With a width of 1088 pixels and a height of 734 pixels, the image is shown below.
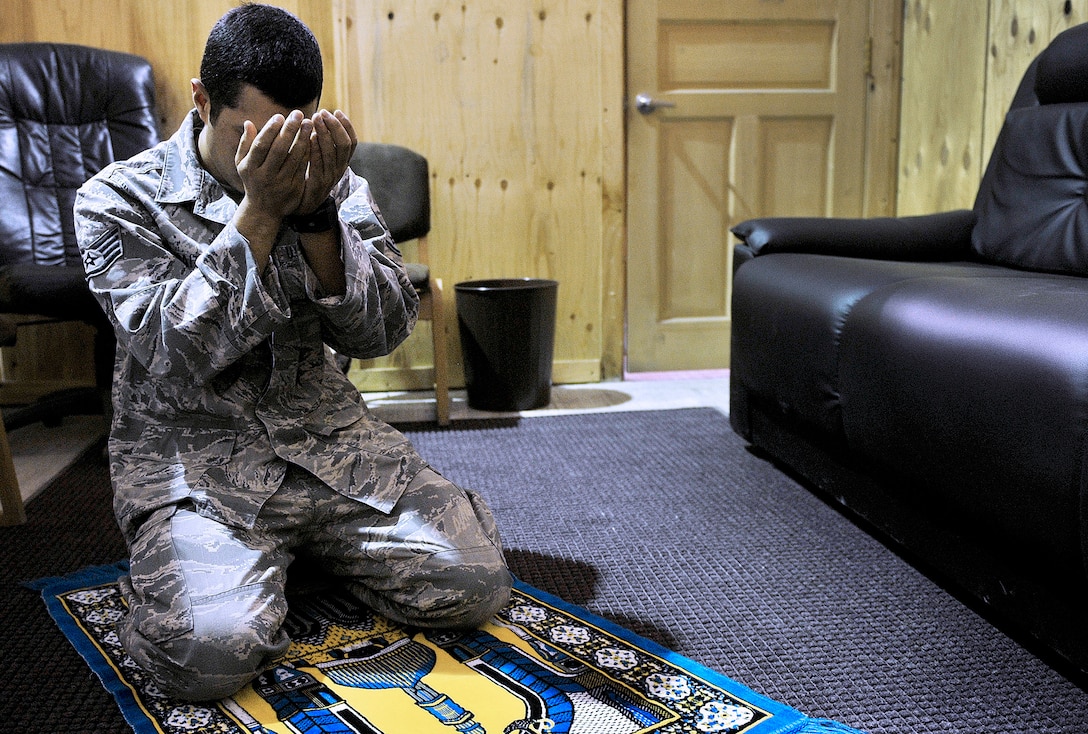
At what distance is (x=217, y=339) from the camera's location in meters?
1.10

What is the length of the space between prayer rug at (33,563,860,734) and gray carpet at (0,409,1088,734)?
44 millimetres

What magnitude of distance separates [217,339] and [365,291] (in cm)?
19

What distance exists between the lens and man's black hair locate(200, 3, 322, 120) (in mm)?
1078

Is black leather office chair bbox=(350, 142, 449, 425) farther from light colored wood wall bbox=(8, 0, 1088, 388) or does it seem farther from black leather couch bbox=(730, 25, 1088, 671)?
black leather couch bbox=(730, 25, 1088, 671)

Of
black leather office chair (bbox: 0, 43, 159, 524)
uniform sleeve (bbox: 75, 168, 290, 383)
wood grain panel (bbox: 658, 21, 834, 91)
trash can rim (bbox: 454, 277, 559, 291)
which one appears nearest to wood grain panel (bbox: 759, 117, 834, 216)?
wood grain panel (bbox: 658, 21, 834, 91)

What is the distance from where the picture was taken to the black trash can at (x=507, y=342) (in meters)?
2.59

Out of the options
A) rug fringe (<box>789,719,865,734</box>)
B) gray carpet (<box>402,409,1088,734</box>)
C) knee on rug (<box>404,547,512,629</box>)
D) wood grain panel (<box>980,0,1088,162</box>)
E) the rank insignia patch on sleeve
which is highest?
wood grain panel (<box>980,0,1088,162</box>)

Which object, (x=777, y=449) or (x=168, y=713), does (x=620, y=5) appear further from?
(x=168, y=713)

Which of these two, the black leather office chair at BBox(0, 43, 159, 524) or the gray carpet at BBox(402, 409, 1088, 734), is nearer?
the gray carpet at BBox(402, 409, 1088, 734)

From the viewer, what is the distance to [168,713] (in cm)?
104

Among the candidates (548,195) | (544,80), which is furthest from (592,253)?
(544,80)

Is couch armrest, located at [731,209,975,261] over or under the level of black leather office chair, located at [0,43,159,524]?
under

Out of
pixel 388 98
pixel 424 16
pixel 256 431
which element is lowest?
pixel 256 431

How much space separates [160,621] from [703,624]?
2.35 ft
